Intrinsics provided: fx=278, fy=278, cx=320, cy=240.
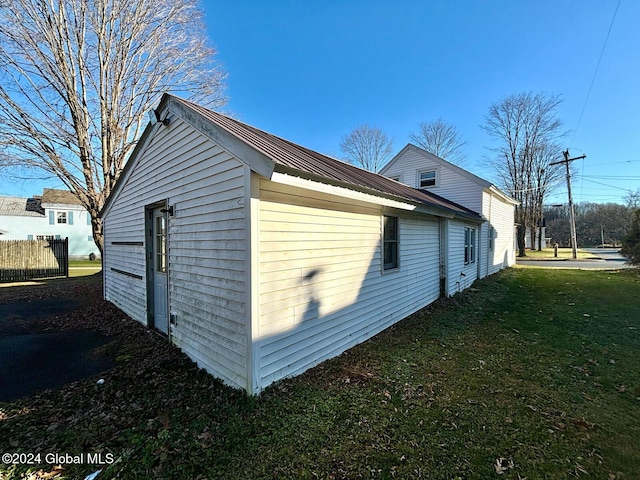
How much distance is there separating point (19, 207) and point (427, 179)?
3664 centimetres

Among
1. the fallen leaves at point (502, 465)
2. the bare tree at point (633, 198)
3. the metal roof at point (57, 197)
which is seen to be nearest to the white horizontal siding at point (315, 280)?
the fallen leaves at point (502, 465)

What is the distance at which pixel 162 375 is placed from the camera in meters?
4.02

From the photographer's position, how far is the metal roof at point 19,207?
26.2 meters

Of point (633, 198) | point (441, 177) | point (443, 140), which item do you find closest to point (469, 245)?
point (441, 177)

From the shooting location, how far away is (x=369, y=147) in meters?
29.2

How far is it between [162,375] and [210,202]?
2591 mm

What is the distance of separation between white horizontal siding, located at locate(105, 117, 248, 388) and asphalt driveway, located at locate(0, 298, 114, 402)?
1.19 m

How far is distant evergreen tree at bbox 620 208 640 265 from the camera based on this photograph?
45.2ft

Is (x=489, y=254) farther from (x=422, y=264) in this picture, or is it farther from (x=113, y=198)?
(x=113, y=198)

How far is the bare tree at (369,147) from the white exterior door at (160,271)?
25.2 meters

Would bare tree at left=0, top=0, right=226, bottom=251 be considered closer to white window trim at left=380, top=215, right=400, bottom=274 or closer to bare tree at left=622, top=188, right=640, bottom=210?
white window trim at left=380, top=215, right=400, bottom=274

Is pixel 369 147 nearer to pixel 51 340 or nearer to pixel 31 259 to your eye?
pixel 31 259

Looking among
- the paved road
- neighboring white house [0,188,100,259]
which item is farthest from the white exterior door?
neighboring white house [0,188,100,259]

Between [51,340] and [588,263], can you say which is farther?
[588,263]
